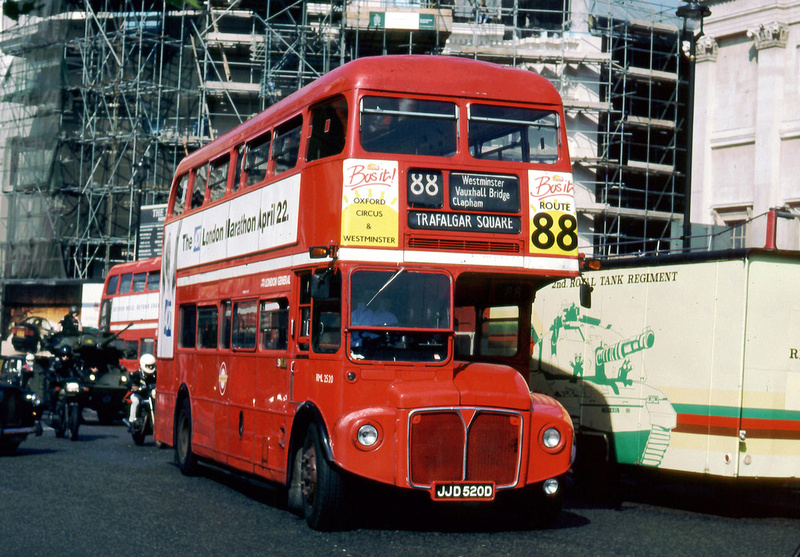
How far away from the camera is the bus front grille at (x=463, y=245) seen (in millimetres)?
10867

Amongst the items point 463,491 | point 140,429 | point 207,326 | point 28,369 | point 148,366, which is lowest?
point 140,429

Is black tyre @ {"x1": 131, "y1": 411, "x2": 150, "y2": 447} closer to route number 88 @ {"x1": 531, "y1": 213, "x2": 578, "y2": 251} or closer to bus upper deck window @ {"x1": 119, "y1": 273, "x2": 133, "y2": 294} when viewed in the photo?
route number 88 @ {"x1": 531, "y1": 213, "x2": 578, "y2": 251}

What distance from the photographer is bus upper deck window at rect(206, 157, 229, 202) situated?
15000 mm

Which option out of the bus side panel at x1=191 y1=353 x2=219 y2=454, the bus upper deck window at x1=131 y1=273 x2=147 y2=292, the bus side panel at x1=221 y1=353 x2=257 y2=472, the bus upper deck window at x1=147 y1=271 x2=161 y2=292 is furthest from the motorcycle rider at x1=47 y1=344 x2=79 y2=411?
the bus upper deck window at x1=131 y1=273 x2=147 y2=292

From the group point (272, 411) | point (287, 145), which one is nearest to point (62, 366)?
point (272, 411)

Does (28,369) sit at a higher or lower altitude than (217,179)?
lower

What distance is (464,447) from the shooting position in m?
10.3

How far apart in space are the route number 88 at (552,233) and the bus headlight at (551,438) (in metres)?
1.69

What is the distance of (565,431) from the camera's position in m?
10.8

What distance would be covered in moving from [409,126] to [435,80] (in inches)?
21.6

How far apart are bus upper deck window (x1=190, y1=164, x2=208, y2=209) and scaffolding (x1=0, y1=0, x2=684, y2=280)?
35.2 metres

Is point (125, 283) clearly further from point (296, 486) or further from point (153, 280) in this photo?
point (296, 486)

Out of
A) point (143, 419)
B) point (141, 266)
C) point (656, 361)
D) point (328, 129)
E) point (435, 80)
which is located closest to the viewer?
point (435, 80)

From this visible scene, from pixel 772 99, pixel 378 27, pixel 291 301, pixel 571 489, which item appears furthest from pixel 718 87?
pixel 291 301
